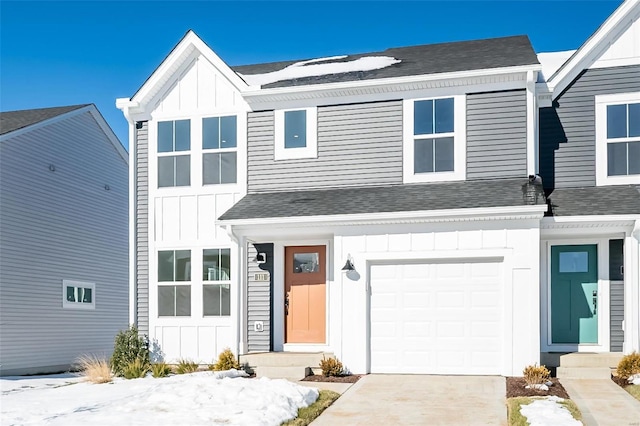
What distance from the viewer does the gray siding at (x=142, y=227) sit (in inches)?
570

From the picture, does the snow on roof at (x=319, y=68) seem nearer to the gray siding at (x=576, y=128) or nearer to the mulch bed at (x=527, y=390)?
the gray siding at (x=576, y=128)

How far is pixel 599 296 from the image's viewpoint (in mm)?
12492

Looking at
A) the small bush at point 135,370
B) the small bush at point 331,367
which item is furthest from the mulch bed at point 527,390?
the small bush at point 135,370

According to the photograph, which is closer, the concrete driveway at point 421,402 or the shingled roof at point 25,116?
the concrete driveway at point 421,402

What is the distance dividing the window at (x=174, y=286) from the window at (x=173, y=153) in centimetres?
153

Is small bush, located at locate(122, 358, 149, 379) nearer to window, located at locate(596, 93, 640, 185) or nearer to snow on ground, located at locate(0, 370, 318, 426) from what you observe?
snow on ground, located at locate(0, 370, 318, 426)

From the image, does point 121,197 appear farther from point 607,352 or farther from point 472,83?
point 607,352

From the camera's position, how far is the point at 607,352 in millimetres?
12305

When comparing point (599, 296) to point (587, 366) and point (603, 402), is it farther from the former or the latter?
point (603, 402)

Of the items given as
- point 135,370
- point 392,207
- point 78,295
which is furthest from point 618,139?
point 78,295

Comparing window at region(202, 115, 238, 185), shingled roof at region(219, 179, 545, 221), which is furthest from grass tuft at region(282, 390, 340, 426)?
window at region(202, 115, 238, 185)

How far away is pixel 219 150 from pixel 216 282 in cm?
276

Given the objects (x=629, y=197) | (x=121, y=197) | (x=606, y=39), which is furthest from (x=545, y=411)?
(x=121, y=197)

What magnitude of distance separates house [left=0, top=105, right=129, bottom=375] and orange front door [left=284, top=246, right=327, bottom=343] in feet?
28.0
